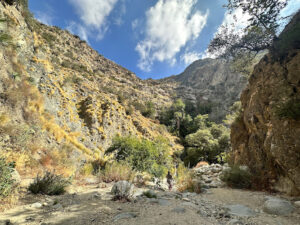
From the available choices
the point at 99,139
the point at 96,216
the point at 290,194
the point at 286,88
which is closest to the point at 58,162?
the point at 96,216

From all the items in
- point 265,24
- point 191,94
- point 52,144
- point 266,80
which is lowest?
point 52,144

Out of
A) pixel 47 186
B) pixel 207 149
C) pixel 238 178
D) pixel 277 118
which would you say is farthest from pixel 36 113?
pixel 207 149

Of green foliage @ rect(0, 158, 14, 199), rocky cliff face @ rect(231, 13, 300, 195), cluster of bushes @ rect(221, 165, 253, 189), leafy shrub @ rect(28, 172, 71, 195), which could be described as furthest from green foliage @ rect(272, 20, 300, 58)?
green foliage @ rect(0, 158, 14, 199)

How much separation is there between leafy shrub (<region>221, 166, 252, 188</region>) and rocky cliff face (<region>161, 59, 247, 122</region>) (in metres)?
40.5

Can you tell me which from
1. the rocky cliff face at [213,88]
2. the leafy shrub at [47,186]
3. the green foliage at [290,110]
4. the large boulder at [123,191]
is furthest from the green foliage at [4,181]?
the rocky cliff face at [213,88]

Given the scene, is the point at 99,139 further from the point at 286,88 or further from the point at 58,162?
the point at 286,88

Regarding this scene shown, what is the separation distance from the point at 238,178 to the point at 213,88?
60853 mm

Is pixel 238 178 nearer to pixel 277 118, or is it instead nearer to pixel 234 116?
pixel 277 118

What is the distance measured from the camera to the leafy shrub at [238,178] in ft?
14.3

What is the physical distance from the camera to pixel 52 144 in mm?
6484

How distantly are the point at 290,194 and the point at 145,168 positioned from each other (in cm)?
487

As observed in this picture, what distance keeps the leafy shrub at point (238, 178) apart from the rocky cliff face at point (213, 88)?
1594 inches

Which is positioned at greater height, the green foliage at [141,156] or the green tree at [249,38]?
the green tree at [249,38]

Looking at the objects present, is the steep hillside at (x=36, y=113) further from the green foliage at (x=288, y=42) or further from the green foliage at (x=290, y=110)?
the green foliage at (x=288, y=42)
